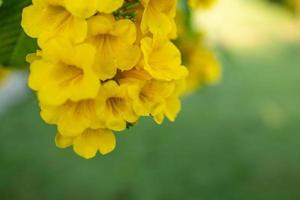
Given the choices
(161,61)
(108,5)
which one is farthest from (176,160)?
(108,5)

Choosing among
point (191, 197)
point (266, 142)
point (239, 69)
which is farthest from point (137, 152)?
point (239, 69)

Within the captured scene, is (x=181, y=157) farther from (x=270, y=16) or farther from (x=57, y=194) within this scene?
(x=270, y=16)

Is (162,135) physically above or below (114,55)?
below

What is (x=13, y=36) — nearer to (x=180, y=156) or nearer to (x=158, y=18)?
(x=158, y=18)

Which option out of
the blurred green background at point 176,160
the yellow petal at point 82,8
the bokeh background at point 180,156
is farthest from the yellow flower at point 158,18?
the blurred green background at point 176,160

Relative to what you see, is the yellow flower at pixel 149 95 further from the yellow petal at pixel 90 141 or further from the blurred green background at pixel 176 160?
the blurred green background at pixel 176 160

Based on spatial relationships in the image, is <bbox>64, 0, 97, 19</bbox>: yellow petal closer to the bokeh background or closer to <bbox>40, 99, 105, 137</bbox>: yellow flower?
<bbox>40, 99, 105, 137</bbox>: yellow flower
